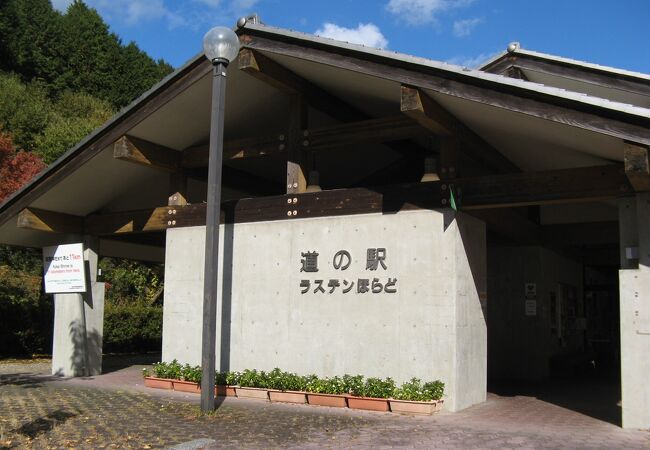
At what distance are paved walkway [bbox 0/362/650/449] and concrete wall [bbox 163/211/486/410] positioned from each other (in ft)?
2.47

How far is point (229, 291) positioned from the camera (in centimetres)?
1038

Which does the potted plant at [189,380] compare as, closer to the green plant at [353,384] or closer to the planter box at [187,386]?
the planter box at [187,386]

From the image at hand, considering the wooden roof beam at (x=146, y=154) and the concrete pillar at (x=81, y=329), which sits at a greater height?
the wooden roof beam at (x=146, y=154)

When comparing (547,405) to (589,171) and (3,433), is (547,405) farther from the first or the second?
(3,433)

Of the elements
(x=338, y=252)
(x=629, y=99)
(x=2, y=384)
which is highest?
(x=629, y=99)

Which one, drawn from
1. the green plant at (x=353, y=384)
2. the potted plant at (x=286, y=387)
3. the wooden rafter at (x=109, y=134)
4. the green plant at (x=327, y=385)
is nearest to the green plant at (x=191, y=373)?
the potted plant at (x=286, y=387)

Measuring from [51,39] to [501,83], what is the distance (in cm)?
4763

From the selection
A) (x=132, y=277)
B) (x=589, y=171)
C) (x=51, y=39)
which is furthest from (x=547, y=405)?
(x=51, y=39)

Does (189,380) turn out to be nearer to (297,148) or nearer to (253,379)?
(253,379)

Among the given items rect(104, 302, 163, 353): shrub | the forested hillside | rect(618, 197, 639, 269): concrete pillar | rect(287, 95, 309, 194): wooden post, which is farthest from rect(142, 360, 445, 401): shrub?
rect(104, 302, 163, 353): shrub

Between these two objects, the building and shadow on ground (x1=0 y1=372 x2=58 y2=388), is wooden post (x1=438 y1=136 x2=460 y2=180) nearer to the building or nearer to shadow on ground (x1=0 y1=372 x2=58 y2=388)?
the building

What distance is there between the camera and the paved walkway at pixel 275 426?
6.46 metres

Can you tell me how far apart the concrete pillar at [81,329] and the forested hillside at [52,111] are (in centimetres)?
543

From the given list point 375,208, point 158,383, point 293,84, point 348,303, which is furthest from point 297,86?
point 158,383
